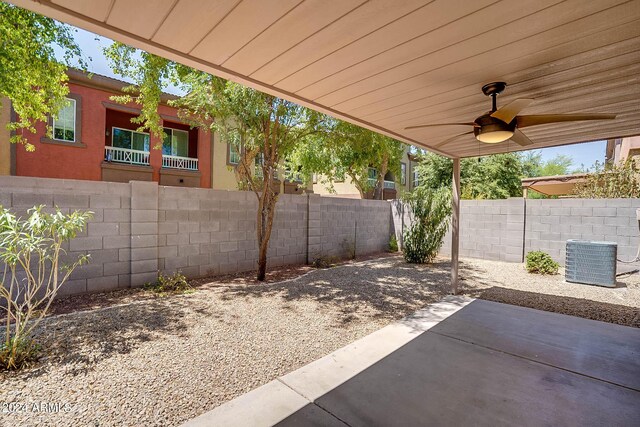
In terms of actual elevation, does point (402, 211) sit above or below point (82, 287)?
above

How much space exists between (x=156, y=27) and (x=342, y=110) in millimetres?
2016

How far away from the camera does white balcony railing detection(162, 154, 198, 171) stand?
1232 centimetres

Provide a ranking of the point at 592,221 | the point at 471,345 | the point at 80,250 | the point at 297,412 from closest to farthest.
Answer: the point at 297,412 → the point at 471,345 → the point at 80,250 → the point at 592,221

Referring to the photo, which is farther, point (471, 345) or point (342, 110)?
point (342, 110)

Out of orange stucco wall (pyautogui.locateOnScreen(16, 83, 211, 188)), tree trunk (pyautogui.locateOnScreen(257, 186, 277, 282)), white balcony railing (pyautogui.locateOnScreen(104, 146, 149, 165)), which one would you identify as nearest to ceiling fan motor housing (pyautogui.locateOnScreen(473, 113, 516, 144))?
tree trunk (pyautogui.locateOnScreen(257, 186, 277, 282))

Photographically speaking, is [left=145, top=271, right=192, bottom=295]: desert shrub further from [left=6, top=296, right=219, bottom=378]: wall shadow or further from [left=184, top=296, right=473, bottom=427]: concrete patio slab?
[left=184, top=296, right=473, bottom=427]: concrete patio slab

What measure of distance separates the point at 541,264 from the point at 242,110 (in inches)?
287

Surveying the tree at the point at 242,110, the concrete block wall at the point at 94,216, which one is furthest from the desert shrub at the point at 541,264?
the concrete block wall at the point at 94,216

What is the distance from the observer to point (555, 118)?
8.91 feet

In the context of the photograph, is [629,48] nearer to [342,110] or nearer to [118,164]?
[342,110]

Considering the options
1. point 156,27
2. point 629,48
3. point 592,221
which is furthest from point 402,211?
point 156,27

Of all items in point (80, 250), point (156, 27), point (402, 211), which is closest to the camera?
point (156, 27)

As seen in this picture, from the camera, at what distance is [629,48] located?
2.09 m

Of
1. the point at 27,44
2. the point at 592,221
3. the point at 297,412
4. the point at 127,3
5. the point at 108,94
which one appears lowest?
the point at 297,412
